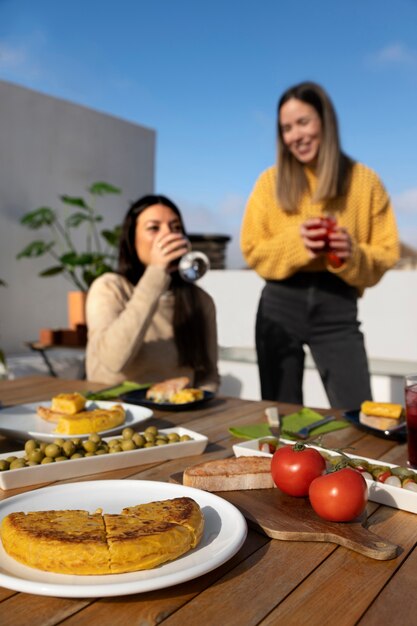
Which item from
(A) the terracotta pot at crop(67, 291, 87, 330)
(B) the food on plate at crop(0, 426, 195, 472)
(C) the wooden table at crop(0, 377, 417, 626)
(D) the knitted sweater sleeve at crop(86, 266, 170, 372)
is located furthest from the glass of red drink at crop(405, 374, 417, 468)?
Answer: (A) the terracotta pot at crop(67, 291, 87, 330)

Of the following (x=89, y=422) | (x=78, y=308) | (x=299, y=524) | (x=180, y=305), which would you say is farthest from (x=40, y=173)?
(x=299, y=524)

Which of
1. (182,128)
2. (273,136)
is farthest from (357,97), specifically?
(273,136)

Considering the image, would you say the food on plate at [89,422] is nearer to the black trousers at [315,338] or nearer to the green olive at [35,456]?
the green olive at [35,456]

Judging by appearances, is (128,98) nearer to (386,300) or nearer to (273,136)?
(386,300)

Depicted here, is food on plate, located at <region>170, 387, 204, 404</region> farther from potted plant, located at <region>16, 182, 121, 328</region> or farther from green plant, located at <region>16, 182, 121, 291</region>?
green plant, located at <region>16, 182, 121, 291</region>

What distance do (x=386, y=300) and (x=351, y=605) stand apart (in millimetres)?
4146

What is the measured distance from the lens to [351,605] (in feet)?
2.12

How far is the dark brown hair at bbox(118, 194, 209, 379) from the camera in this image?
2.41 meters

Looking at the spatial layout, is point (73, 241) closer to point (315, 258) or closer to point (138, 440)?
point (315, 258)

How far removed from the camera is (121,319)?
2.15m

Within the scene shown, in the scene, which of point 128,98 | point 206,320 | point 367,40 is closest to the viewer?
point 206,320

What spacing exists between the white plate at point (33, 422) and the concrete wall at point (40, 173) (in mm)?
5232

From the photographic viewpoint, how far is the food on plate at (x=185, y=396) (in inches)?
66.6

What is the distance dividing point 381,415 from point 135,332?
96cm
